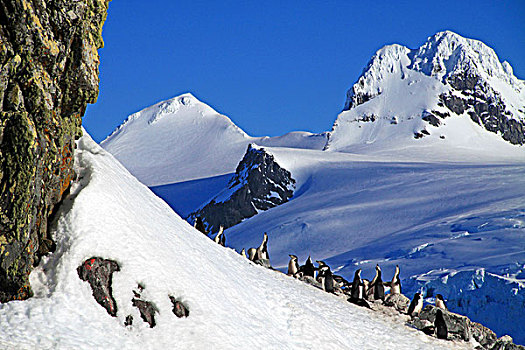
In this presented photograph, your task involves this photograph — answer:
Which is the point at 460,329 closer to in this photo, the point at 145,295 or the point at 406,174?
the point at 145,295

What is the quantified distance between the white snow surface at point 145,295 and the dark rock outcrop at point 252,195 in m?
67.3

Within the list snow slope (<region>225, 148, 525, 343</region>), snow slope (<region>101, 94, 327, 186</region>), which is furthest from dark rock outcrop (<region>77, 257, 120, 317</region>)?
snow slope (<region>101, 94, 327, 186</region>)

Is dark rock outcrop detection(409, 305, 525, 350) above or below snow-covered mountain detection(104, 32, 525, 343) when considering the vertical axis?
below

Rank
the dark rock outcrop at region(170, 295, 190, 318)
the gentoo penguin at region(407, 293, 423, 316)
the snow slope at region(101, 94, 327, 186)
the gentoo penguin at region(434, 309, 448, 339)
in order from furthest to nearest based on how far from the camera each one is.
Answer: the snow slope at region(101, 94, 327, 186) < the gentoo penguin at region(407, 293, 423, 316) < the gentoo penguin at region(434, 309, 448, 339) < the dark rock outcrop at region(170, 295, 190, 318)

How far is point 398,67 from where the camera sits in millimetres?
146500

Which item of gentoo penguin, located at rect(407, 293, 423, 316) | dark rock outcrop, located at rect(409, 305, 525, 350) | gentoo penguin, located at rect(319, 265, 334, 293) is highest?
gentoo penguin, located at rect(319, 265, 334, 293)

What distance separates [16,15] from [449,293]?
23.4 meters

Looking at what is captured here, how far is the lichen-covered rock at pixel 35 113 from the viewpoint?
824 centimetres

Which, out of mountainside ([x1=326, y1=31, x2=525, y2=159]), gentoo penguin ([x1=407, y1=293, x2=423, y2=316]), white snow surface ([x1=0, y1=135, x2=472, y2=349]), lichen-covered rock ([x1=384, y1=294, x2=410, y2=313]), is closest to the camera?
white snow surface ([x1=0, y1=135, x2=472, y2=349])

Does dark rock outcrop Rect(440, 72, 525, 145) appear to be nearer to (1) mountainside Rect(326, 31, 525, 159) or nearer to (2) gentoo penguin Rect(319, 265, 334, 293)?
(1) mountainside Rect(326, 31, 525, 159)

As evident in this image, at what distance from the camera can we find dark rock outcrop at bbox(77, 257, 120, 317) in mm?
8625

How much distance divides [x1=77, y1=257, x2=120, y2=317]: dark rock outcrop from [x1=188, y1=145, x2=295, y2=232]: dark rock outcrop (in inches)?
2793

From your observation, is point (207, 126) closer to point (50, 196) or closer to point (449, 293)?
point (449, 293)

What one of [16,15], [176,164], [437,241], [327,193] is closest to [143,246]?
[16,15]
